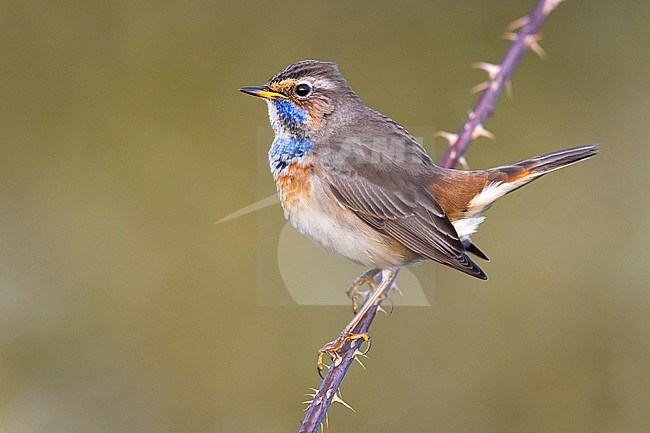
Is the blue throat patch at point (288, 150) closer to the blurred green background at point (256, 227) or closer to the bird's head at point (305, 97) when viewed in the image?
the bird's head at point (305, 97)

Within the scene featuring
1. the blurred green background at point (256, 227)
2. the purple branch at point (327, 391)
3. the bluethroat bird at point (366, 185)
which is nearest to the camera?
the purple branch at point (327, 391)

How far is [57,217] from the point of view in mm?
7145

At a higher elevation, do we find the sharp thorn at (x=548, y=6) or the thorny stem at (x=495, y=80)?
the sharp thorn at (x=548, y=6)

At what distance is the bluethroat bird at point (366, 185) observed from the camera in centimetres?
464

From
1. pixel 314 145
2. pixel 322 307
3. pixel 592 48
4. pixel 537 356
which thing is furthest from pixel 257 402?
pixel 592 48

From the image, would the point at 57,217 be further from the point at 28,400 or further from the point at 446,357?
the point at 446,357

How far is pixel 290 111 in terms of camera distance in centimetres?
457

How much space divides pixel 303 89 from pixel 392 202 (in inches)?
27.6

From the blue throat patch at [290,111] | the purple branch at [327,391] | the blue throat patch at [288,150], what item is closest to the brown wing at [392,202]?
the blue throat patch at [288,150]

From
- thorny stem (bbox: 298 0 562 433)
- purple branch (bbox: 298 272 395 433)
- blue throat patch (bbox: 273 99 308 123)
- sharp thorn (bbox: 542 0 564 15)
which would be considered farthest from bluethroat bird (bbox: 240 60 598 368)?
sharp thorn (bbox: 542 0 564 15)

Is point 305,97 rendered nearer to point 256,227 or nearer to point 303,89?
point 303,89

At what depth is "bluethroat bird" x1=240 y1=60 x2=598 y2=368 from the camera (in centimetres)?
464

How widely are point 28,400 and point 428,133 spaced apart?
3.02 m

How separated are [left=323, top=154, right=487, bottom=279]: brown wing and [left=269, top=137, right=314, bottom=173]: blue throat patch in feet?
0.43
